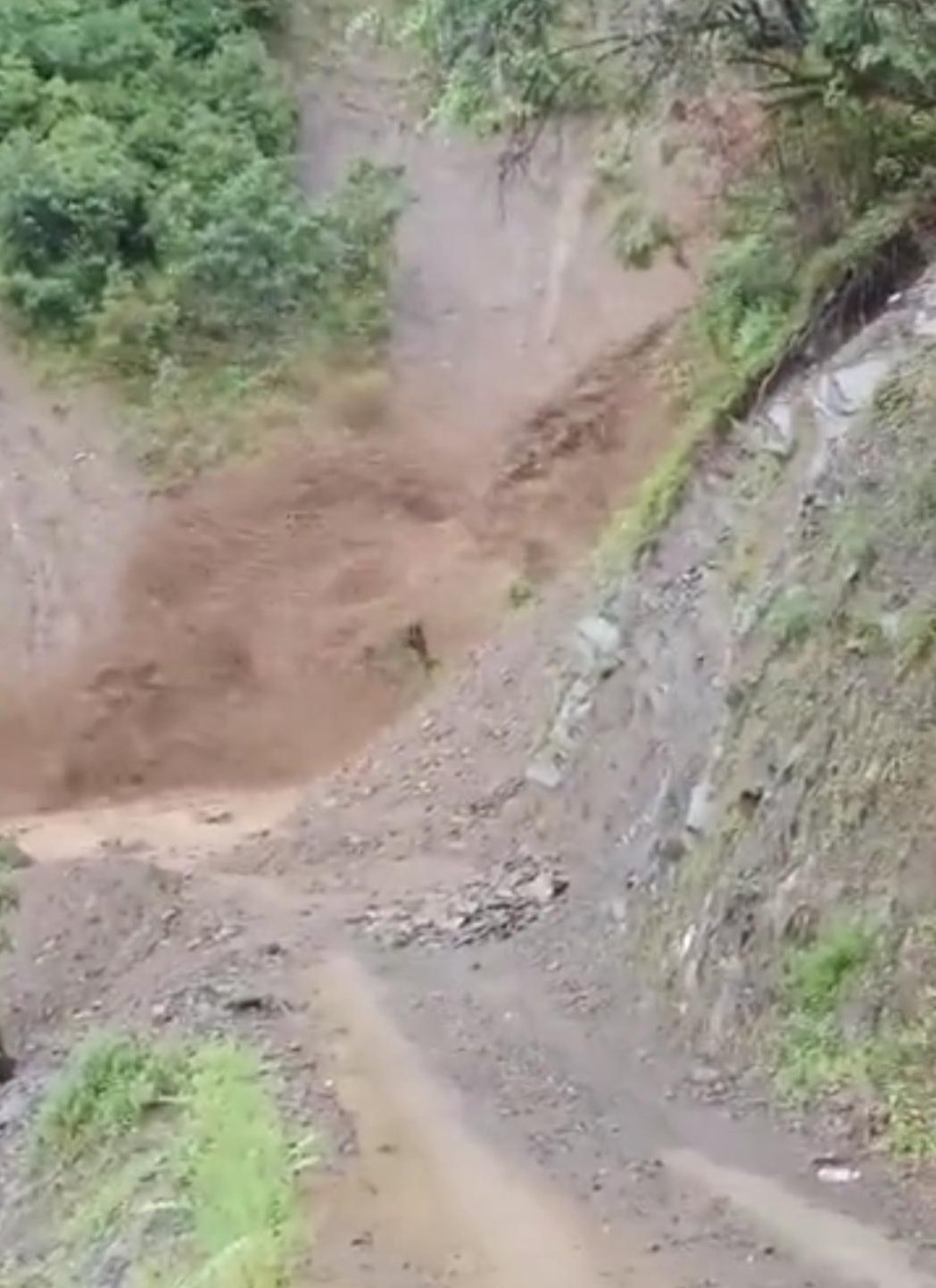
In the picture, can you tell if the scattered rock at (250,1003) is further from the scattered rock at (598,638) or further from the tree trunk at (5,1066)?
the scattered rock at (598,638)

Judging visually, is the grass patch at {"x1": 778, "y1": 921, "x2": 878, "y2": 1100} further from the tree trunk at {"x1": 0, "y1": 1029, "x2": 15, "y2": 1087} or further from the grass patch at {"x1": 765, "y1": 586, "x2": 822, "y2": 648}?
the tree trunk at {"x1": 0, "y1": 1029, "x2": 15, "y2": 1087}

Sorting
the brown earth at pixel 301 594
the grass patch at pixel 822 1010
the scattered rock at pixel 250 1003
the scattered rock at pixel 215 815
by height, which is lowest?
the scattered rock at pixel 215 815

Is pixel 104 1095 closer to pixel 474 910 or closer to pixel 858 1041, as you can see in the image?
pixel 474 910

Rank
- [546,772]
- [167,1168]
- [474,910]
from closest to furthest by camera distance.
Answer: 1. [167,1168]
2. [474,910]
3. [546,772]

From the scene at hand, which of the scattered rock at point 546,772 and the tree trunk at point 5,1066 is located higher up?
the scattered rock at point 546,772

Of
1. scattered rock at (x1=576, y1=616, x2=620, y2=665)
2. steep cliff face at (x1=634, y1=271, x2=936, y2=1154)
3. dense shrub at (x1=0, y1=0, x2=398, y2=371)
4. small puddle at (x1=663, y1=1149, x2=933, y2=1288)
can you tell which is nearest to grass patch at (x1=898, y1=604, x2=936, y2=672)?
steep cliff face at (x1=634, y1=271, x2=936, y2=1154)

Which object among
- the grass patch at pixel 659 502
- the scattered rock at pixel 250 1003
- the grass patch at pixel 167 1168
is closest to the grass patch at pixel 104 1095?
the grass patch at pixel 167 1168

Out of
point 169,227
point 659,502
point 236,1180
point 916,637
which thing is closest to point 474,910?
point 659,502
